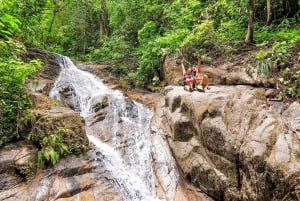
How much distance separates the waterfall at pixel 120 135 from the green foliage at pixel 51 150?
3.59 feet

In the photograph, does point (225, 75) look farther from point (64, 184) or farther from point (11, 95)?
point (11, 95)

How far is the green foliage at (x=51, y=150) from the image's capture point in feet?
26.6

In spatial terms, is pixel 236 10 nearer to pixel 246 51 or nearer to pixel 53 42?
pixel 246 51

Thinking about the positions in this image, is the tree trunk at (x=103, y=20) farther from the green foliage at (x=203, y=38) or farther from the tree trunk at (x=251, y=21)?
the tree trunk at (x=251, y=21)

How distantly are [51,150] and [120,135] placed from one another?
2.64m

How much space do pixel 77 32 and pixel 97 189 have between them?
17.8 metres

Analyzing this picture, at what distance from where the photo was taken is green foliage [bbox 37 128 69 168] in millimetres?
8094

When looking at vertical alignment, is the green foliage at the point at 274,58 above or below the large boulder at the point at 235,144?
above

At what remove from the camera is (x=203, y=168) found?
7723 millimetres

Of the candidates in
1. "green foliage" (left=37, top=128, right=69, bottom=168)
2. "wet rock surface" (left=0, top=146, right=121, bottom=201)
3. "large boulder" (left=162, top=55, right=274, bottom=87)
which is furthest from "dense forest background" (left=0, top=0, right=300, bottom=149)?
"wet rock surface" (left=0, top=146, right=121, bottom=201)

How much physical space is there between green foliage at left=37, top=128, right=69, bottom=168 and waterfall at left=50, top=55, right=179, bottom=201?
3.59ft

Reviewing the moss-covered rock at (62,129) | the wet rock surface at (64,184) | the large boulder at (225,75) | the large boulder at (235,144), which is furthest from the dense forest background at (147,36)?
the large boulder at (235,144)

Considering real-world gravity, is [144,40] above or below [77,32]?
below

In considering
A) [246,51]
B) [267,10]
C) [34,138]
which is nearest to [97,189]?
[34,138]
